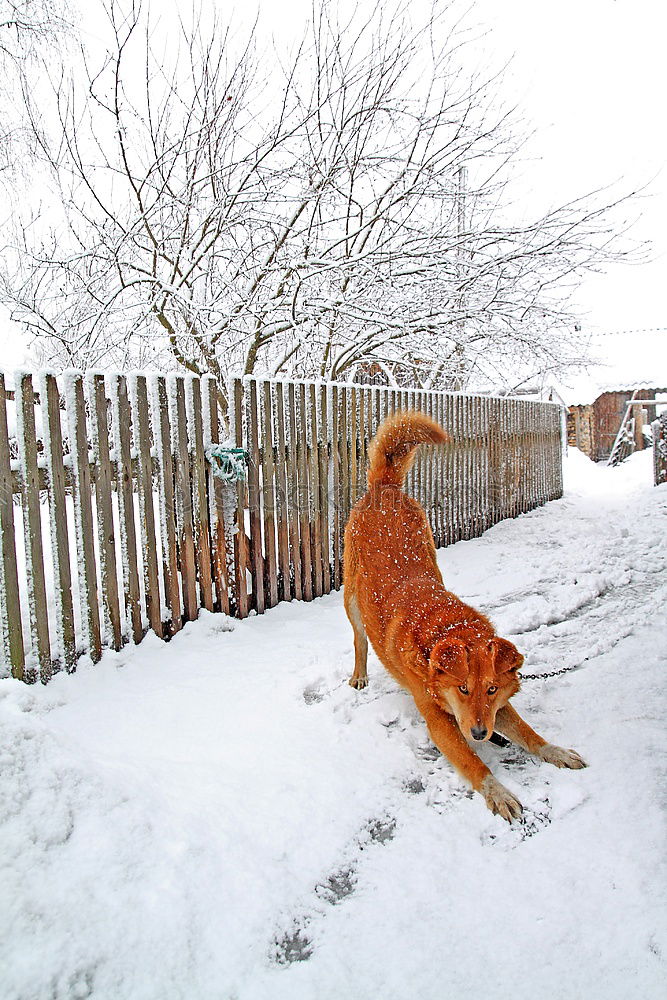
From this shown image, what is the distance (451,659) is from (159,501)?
2.56m

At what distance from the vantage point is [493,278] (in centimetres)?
721

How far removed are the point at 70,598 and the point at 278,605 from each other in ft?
6.28

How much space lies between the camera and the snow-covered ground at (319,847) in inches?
57.3

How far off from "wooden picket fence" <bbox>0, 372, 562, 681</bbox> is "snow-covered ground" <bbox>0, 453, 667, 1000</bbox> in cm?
57

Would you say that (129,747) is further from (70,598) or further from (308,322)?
(308,322)

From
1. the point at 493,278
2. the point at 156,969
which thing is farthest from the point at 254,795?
the point at 493,278

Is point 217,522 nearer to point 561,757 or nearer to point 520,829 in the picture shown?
point 561,757

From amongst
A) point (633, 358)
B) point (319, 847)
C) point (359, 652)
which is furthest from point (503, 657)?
point (633, 358)

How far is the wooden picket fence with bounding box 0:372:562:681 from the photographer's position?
327 cm

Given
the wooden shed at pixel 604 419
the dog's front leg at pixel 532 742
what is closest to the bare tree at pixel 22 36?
the dog's front leg at pixel 532 742

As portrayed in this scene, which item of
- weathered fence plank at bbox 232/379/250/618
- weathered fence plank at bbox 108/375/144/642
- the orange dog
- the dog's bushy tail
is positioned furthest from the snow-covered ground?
the dog's bushy tail

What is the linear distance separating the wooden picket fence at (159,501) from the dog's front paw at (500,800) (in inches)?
98.4

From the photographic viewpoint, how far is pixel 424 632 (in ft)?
8.16

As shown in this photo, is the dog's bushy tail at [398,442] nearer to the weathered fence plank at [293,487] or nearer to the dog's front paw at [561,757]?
the weathered fence plank at [293,487]
